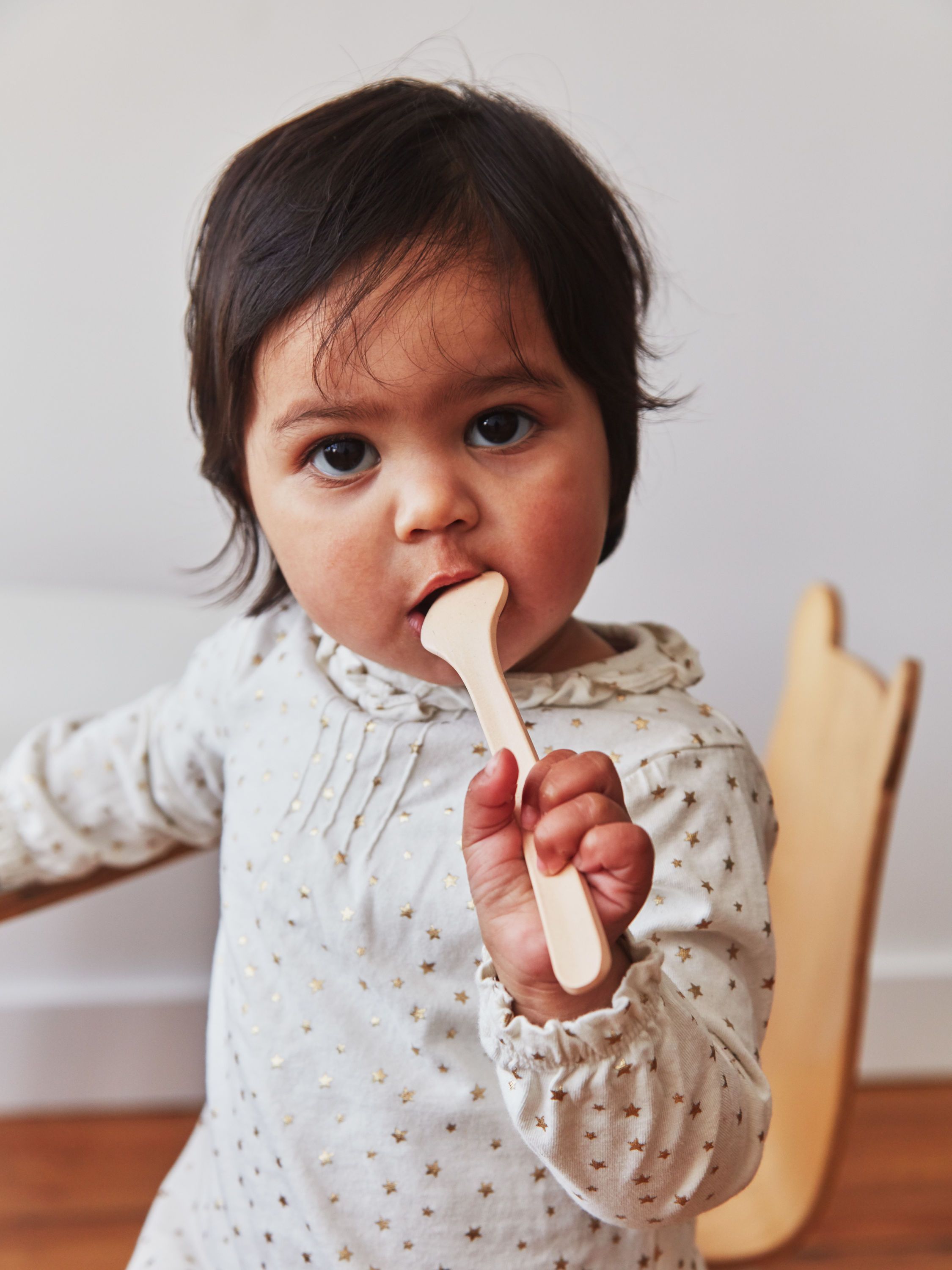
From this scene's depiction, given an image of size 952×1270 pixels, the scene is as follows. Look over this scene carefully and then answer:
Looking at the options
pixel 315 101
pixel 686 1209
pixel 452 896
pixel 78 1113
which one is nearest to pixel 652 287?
pixel 315 101

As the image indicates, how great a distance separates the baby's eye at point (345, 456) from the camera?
452 millimetres

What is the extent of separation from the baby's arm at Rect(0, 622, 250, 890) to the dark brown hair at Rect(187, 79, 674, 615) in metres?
0.19

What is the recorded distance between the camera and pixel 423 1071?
0.50 m

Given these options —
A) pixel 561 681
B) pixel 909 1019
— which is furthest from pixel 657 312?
pixel 909 1019

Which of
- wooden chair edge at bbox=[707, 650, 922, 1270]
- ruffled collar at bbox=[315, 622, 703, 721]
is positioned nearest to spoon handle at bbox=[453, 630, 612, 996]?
ruffled collar at bbox=[315, 622, 703, 721]

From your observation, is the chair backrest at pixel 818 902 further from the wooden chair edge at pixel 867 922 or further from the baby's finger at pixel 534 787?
the baby's finger at pixel 534 787

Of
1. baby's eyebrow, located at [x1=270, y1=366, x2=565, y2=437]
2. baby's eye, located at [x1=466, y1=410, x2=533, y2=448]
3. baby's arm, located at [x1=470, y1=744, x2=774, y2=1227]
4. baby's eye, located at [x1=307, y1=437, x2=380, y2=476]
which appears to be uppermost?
baby's eyebrow, located at [x1=270, y1=366, x2=565, y2=437]

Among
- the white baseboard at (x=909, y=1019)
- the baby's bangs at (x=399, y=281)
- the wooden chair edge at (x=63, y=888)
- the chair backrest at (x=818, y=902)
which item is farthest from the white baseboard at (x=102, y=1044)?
the baby's bangs at (x=399, y=281)

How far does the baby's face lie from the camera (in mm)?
427

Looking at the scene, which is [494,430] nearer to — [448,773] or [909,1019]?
[448,773]

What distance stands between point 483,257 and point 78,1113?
1016mm

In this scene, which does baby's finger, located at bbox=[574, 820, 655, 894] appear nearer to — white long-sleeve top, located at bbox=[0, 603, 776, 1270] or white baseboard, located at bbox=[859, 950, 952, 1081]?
white long-sleeve top, located at bbox=[0, 603, 776, 1270]

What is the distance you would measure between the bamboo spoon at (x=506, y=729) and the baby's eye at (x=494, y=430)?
55 millimetres

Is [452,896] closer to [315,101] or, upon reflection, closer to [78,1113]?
[315,101]
